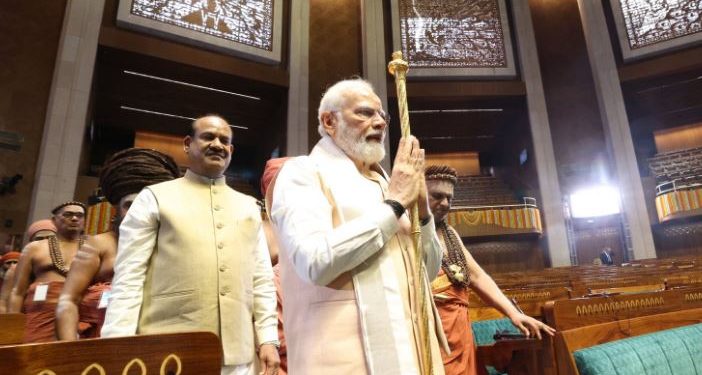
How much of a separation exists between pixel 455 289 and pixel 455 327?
0.19 metres

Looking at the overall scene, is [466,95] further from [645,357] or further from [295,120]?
[645,357]

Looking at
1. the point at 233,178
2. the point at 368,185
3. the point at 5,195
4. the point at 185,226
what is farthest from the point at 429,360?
the point at 233,178

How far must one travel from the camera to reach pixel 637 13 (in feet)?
39.9

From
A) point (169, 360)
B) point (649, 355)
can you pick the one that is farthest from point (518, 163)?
point (169, 360)

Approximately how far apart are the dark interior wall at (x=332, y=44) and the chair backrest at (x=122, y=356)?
37.1 ft

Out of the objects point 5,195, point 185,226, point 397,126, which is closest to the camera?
point 185,226

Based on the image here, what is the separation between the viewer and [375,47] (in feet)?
40.3

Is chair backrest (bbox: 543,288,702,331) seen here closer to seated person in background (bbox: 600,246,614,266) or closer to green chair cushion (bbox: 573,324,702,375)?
green chair cushion (bbox: 573,324,702,375)

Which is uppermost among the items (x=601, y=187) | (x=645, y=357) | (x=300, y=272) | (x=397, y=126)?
(x=397, y=126)

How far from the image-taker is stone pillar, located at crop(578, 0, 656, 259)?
11138 mm

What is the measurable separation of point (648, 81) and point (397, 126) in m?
7.25

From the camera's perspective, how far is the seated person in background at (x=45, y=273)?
234 cm

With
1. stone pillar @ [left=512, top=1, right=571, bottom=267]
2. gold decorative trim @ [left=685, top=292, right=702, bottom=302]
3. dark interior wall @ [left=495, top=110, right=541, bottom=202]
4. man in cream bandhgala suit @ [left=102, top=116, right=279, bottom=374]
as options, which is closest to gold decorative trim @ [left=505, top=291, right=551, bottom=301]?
gold decorative trim @ [left=685, top=292, right=702, bottom=302]

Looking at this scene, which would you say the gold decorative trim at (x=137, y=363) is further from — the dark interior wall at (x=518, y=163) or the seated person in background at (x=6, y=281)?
the dark interior wall at (x=518, y=163)
